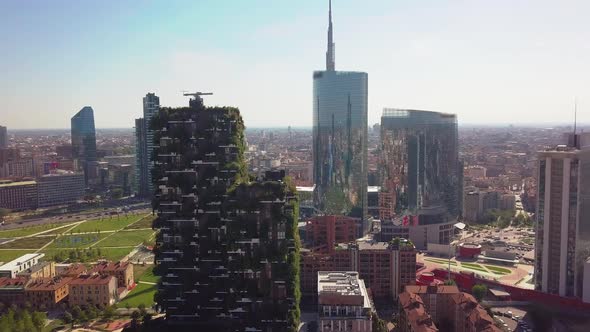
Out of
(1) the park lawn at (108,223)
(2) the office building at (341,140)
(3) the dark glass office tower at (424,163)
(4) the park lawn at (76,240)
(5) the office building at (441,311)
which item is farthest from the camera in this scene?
(1) the park lawn at (108,223)

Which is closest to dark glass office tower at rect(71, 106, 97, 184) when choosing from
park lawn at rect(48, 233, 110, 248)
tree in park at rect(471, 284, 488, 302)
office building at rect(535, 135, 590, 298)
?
park lawn at rect(48, 233, 110, 248)

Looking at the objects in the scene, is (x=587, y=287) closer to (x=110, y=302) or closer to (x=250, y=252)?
(x=250, y=252)

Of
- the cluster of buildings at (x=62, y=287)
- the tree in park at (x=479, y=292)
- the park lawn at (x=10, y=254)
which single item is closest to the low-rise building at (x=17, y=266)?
the cluster of buildings at (x=62, y=287)

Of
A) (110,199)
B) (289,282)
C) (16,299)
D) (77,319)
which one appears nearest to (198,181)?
(289,282)

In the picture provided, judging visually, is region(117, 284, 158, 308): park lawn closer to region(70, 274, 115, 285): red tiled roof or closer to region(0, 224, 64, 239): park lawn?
region(70, 274, 115, 285): red tiled roof

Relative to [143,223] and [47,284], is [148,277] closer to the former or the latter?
[47,284]

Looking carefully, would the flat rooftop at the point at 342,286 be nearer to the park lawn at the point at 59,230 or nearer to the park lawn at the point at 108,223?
the park lawn at the point at 108,223

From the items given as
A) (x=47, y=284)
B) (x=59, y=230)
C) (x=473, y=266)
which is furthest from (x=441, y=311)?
(x=59, y=230)
